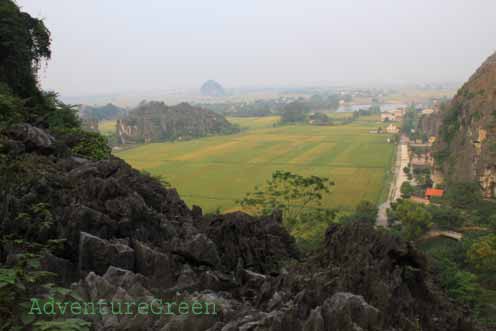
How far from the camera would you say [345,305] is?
4.50 metres

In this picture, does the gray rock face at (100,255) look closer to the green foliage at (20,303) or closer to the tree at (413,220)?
the green foliage at (20,303)

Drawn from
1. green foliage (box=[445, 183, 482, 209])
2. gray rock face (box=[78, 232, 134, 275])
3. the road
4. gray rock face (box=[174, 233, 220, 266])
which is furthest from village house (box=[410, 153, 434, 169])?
gray rock face (box=[78, 232, 134, 275])

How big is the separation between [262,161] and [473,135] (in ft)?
80.0

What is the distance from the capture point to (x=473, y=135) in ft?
144

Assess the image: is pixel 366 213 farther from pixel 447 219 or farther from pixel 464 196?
pixel 464 196

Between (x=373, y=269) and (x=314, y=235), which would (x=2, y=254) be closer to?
(x=373, y=269)

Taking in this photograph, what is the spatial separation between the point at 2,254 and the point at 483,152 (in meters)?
42.8

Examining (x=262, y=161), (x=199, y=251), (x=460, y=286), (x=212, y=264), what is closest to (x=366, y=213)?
(x=460, y=286)

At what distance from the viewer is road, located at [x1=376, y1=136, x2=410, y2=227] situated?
29.2m

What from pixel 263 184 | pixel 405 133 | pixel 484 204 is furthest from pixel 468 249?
pixel 405 133

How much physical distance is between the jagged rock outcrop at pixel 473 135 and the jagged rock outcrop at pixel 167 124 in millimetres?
51531

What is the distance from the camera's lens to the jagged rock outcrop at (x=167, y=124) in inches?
3314

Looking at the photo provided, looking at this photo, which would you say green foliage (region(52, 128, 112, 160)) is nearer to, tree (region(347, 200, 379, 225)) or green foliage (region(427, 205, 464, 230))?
tree (region(347, 200, 379, 225))

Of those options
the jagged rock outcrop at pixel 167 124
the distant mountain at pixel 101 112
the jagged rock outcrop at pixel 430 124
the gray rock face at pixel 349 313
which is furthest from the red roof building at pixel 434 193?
the distant mountain at pixel 101 112
